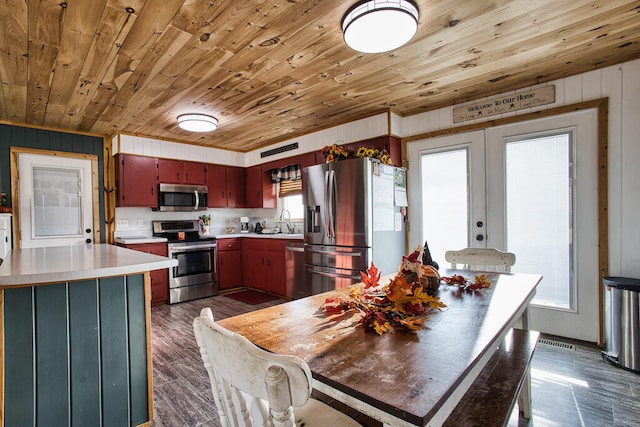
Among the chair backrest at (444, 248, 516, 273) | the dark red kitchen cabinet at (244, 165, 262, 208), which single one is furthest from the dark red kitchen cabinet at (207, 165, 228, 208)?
the chair backrest at (444, 248, 516, 273)

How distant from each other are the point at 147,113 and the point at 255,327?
343cm

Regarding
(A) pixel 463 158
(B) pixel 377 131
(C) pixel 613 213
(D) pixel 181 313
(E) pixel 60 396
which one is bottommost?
(D) pixel 181 313

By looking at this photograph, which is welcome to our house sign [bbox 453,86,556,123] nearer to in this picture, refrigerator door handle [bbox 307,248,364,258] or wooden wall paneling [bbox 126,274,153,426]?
refrigerator door handle [bbox 307,248,364,258]

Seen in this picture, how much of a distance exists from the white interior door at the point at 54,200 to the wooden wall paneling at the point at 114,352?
3419mm

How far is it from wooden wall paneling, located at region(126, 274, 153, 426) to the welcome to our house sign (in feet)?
10.9

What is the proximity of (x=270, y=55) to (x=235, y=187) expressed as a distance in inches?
139

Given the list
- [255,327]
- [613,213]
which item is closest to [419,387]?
[255,327]

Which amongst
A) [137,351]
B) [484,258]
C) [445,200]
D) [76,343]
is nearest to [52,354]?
[76,343]

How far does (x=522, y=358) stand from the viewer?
61.1 inches

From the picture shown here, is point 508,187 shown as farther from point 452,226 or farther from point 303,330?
point 303,330

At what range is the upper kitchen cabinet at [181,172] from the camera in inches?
188

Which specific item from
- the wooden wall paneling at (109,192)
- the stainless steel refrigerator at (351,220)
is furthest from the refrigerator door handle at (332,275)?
the wooden wall paneling at (109,192)

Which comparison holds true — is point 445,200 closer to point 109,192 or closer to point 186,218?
point 186,218

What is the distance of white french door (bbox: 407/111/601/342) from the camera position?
2781mm
